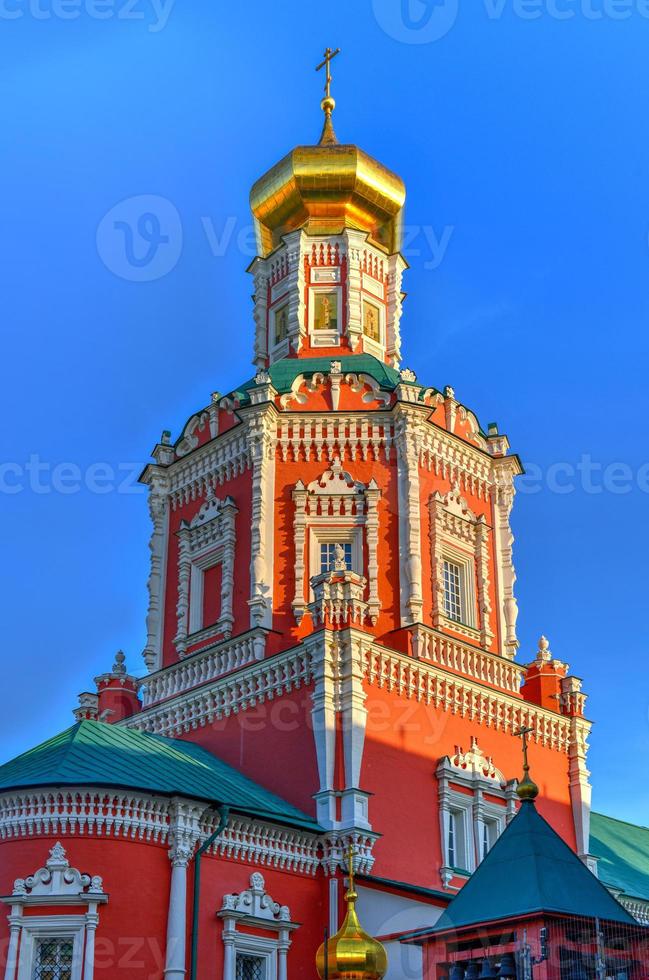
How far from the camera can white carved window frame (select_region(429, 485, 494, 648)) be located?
19.8m

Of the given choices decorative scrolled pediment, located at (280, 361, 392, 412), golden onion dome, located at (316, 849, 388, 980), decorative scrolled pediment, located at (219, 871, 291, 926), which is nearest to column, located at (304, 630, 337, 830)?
decorative scrolled pediment, located at (219, 871, 291, 926)

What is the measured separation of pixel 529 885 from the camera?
12016 millimetres

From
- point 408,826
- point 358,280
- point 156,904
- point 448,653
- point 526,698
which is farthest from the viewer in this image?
point 358,280

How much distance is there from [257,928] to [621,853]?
9419 millimetres

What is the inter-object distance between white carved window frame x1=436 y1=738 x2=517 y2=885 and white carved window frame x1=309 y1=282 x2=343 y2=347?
7.23 metres

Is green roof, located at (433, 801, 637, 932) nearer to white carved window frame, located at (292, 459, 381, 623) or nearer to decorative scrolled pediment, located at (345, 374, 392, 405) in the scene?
A: white carved window frame, located at (292, 459, 381, 623)

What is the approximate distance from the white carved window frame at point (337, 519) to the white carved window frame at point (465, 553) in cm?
94

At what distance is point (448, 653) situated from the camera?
1906 centimetres

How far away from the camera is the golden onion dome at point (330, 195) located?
23.5 m

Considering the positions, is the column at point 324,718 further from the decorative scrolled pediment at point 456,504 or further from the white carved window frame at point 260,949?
the decorative scrolled pediment at point 456,504

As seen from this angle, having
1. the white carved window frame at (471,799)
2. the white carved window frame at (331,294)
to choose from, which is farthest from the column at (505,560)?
the white carved window frame at (331,294)

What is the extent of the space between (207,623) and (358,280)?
6632 mm

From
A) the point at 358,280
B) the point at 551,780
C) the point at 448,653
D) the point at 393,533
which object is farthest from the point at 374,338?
the point at 551,780

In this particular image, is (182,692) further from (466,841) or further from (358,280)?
(358,280)
